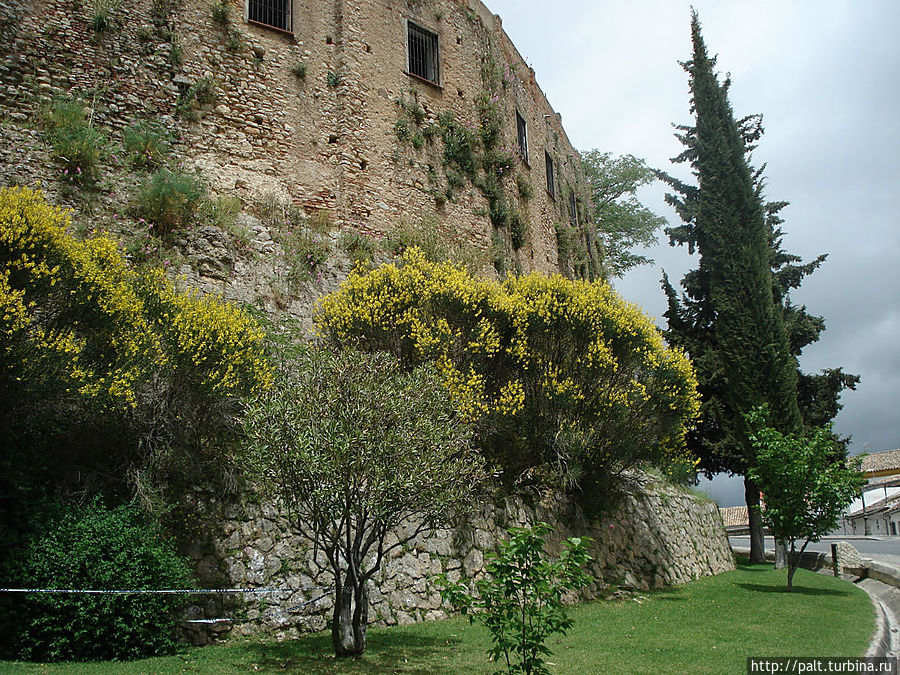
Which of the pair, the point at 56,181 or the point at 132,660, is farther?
the point at 56,181

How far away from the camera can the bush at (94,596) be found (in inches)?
305

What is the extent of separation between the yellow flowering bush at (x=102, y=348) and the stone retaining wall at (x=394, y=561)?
1523 millimetres

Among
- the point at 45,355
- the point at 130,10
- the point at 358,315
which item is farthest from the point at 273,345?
the point at 130,10

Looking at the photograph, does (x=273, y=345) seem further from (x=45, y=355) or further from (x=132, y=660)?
(x=132, y=660)

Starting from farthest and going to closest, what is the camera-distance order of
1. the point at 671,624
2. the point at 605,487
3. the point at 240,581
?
1. the point at 605,487
2. the point at 671,624
3. the point at 240,581

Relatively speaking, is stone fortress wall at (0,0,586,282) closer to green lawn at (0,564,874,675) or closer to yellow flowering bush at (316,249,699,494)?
yellow flowering bush at (316,249,699,494)

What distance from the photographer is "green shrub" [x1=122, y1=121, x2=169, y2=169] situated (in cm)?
1412

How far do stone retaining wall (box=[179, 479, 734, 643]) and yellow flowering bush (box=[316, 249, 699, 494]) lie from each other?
3.80ft

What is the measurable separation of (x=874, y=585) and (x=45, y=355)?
67.1 ft

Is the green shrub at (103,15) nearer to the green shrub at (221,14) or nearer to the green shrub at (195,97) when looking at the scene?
the green shrub at (195,97)

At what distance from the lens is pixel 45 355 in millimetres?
8672

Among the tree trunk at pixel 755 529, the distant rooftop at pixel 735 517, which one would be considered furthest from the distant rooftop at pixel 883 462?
the tree trunk at pixel 755 529

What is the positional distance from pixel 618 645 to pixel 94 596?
6.51 metres

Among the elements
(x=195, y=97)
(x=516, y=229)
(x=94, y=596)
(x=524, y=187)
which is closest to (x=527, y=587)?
(x=94, y=596)
